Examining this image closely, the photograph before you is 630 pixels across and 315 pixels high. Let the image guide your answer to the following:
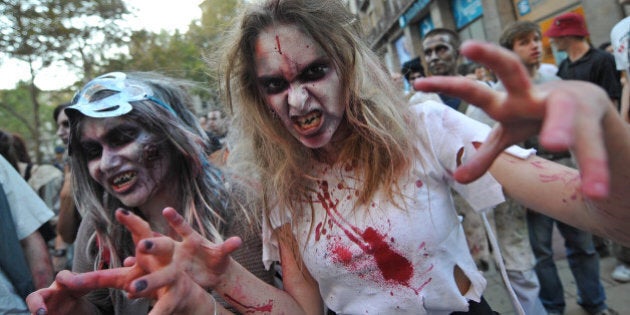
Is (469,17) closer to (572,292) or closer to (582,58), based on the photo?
(582,58)

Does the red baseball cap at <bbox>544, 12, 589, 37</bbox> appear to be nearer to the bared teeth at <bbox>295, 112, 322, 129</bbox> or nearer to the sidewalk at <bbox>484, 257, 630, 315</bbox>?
the sidewalk at <bbox>484, 257, 630, 315</bbox>

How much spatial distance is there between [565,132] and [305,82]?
959 millimetres

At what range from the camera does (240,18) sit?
1.51 metres

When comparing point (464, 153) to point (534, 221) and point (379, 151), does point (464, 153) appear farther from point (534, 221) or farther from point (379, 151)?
point (534, 221)

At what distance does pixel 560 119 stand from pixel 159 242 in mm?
985

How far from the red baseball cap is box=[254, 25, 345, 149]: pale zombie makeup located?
3.01m

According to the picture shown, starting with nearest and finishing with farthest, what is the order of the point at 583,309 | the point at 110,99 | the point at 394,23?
the point at 110,99 → the point at 583,309 → the point at 394,23

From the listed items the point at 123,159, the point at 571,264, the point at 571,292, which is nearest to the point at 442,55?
the point at 571,264

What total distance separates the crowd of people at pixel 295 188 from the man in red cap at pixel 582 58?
2.75 meters

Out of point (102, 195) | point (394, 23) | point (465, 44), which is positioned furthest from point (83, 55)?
point (394, 23)

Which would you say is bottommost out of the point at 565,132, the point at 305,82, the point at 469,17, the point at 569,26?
the point at 565,132

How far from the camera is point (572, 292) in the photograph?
3102mm

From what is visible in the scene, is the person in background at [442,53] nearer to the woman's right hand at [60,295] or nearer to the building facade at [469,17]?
the building facade at [469,17]

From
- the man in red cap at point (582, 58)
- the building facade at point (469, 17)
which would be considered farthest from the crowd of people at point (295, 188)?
the man in red cap at point (582, 58)
